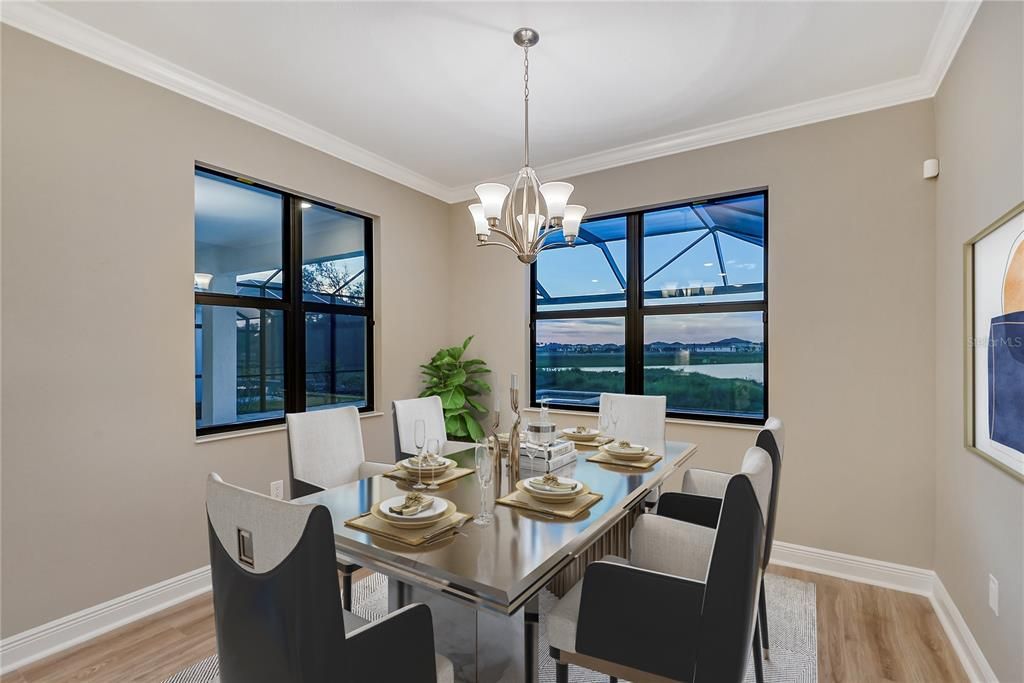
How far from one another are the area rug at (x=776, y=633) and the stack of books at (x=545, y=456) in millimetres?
495

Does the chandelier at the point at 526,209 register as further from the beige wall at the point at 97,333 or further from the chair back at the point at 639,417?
the beige wall at the point at 97,333

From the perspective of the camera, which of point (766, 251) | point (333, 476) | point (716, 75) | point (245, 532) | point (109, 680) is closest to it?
point (245, 532)

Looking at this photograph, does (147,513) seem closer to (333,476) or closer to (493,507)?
(333,476)

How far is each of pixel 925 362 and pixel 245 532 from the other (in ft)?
10.9

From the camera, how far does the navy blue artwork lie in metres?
1.65

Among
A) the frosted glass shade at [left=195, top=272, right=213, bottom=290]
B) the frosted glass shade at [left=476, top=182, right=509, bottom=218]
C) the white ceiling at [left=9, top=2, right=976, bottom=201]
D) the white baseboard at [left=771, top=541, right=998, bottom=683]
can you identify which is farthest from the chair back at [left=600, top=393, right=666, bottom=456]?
the frosted glass shade at [left=195, top=272, right=213, bottom=290]

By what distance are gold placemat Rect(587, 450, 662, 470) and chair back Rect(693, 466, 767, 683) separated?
3.08ft

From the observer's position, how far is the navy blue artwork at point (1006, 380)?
1.65m

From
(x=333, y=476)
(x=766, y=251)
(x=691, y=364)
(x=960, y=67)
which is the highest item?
(x=960, y=67)

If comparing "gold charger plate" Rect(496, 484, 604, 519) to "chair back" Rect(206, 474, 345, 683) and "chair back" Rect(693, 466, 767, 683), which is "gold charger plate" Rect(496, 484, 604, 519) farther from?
"chair back" Rect(206, 474, 345, 683)

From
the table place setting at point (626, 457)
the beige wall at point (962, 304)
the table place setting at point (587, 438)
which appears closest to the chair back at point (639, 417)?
the table place setting at point (587, 438)

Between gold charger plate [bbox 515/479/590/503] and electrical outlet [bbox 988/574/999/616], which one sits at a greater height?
gold charger plate [bbox 515/479/590/503]

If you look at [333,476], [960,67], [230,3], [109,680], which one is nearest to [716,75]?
[960,67]

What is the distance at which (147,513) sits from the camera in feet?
8.30
